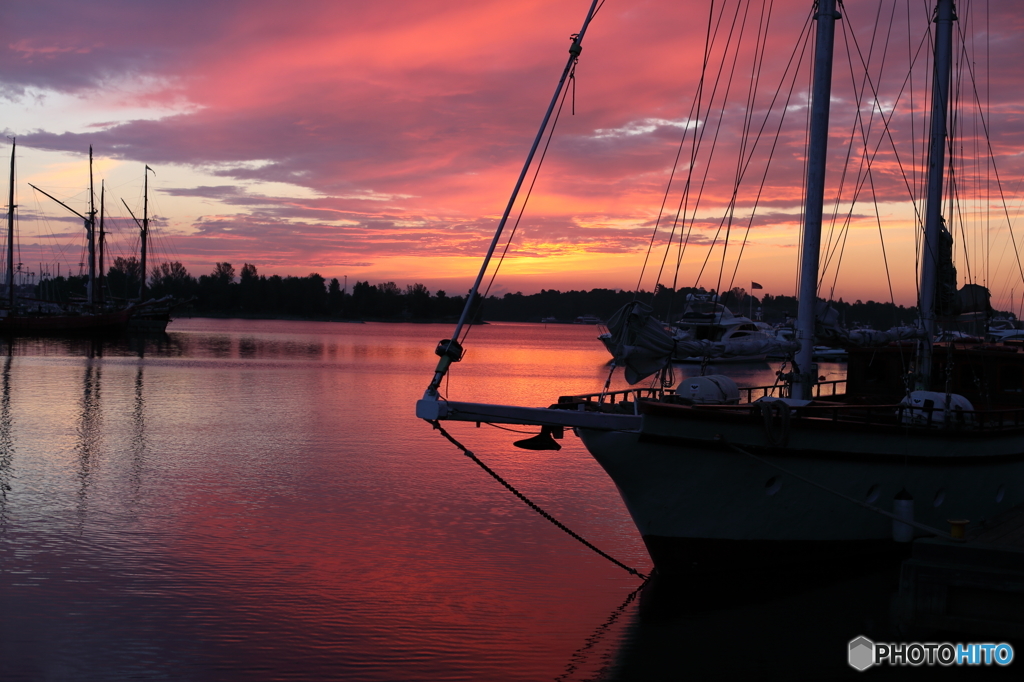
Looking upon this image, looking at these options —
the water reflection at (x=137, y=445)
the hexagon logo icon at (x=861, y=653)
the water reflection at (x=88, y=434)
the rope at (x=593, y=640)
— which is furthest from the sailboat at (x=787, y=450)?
the water reflection at (x=137, y=445)

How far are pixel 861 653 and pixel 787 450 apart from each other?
2.93 meters

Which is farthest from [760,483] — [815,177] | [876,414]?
[815,177]

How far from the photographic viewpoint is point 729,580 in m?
13.2

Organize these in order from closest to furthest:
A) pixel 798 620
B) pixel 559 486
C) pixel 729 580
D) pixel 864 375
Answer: pixel 798 620 < pixel 729 580 < pixel 864 375 < pixel 559 486

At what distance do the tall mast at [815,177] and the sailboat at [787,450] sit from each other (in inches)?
1.0

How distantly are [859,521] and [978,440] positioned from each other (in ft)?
8.68

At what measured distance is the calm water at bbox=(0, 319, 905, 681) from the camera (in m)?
10.3

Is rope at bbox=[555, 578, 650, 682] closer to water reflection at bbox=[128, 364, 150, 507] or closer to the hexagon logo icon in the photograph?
the hexagon logo icon

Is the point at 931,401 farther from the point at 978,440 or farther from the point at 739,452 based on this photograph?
the point at 739,452

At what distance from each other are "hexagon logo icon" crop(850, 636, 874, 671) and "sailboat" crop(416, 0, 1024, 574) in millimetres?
1783

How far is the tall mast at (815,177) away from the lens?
1466 cm

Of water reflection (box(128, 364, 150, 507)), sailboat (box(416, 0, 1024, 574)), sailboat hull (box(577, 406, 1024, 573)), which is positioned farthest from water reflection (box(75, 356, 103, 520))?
sailboat hull (box(577, 406, 1024, 573))

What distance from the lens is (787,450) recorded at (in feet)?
40.9

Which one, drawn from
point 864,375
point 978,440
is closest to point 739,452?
point 978,440
